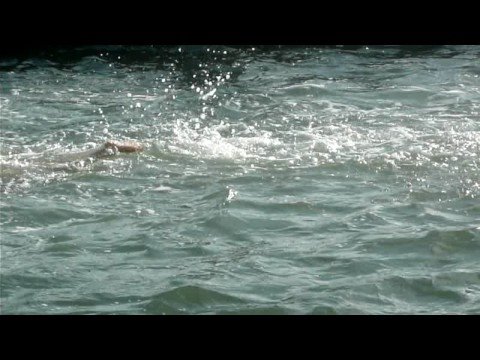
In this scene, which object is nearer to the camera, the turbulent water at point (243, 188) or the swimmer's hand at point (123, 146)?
the turbulent water at point (243, 188)

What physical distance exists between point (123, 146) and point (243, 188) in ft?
4.64

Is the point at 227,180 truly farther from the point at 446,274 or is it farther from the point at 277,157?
the point at 446,274

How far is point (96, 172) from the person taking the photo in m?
7.28

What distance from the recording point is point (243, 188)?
6871mm

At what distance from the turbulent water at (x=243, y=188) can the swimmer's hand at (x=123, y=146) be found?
8cm

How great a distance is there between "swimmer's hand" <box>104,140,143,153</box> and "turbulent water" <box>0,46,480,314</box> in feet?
0.26

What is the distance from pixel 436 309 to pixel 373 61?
7.44 metres

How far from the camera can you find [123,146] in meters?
7.75

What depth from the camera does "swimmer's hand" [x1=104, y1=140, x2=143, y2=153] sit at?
7.70m

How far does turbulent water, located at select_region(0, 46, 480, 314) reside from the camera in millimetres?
4887

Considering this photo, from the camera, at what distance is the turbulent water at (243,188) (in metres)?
4.89

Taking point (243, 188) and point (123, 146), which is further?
point (123, 146)

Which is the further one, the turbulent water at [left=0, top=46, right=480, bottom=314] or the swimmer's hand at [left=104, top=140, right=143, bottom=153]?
the swimmer's hand at [left=104, top=140, right=143, bottom=153]

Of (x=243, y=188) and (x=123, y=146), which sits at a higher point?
(x=123, y=146)
